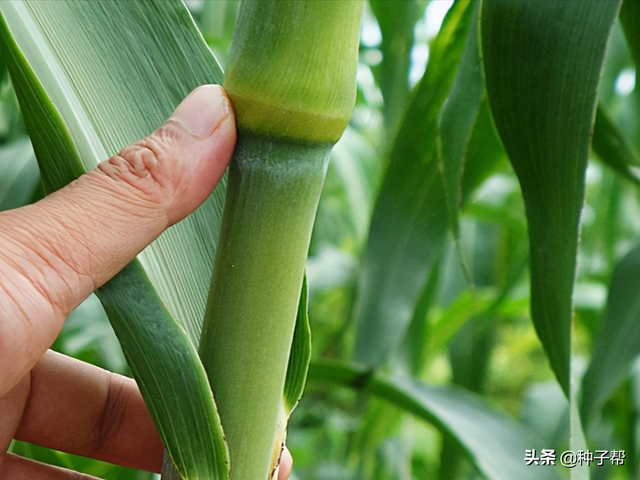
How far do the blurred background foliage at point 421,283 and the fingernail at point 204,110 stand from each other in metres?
0.19

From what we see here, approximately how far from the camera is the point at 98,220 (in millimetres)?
237

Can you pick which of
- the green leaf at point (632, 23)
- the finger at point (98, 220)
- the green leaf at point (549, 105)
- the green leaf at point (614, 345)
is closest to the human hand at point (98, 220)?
the finger at point (98, 220)

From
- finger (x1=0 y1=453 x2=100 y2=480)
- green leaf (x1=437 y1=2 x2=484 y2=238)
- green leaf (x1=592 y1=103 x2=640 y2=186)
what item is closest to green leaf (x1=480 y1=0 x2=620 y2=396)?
green leaf (x1=437 y1=2 x2=484 y2=238)

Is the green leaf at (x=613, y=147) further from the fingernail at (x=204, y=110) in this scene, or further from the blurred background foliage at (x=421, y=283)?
the fingernail at (x=204, y=110)

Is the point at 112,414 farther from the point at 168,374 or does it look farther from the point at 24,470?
the point at 168,374

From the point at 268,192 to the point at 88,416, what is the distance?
26cm

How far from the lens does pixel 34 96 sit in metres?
0.22

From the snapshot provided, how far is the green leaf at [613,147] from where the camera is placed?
0.41 metres

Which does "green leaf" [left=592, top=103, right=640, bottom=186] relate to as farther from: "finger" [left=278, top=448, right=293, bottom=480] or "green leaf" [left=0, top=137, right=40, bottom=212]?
"green leaf" [left=0, top=137, right=40, bottom=212]

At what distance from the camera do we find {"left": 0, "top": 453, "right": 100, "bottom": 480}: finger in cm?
39

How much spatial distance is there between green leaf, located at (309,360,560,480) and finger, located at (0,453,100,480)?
224 mm

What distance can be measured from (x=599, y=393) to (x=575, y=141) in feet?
0.85

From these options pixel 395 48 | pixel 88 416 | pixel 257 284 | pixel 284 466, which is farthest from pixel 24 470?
pixel 395 48

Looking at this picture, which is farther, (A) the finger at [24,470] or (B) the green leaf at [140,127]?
(A) the finger at [24,470]
